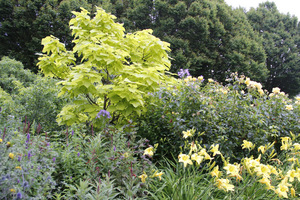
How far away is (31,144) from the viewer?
186cm

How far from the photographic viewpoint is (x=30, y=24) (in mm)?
9750

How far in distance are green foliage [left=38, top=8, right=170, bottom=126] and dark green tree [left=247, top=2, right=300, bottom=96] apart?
58.7 ft

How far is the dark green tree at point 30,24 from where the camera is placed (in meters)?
9.51

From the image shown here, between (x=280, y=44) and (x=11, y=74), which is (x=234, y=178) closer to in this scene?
(x=11, y=74)

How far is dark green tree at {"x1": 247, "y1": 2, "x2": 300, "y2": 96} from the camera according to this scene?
1880 centimetres

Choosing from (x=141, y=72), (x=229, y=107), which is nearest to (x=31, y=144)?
A: (x=141, y=72)

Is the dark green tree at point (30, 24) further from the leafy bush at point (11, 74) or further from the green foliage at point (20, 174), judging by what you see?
the green foliage at point (20, 174)

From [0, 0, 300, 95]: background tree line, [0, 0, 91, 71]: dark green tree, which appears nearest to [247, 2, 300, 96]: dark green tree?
[0, 0, 300, 95]: background tree line

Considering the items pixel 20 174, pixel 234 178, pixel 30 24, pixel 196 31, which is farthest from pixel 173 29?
pixel 20 174

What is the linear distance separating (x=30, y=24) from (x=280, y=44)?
18939 mm

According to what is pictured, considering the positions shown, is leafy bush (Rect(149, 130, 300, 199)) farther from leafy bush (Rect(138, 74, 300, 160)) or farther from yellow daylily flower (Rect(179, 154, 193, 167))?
leafy bush (Rect(138, 74, 300, 160))

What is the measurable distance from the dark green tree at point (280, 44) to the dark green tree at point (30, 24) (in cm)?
1551

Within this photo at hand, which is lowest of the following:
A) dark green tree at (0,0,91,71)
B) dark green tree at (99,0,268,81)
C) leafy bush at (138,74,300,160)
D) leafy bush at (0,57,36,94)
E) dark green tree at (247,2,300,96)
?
leafy bush at (0,57,36,94)

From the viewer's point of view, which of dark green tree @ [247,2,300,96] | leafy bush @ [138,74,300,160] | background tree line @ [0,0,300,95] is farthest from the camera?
dark green tree @ [247,2,300,96]
